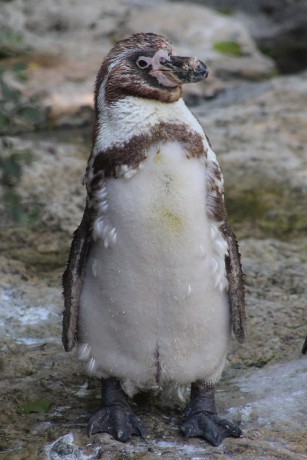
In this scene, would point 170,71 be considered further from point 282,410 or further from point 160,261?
point 282,410

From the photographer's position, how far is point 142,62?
9.90 feet

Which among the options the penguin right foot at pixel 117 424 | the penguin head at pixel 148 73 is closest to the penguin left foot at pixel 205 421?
the penguin right foot at pixel 117 424

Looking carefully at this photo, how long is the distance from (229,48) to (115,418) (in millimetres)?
5341

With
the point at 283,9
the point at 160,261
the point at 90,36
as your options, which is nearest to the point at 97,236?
the point at 160,261

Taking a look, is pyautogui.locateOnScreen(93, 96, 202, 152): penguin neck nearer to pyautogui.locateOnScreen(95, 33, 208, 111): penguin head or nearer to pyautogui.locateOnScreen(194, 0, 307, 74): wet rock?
pyautogui.locateOnScreen(95, 33, 208, 111): penguin head

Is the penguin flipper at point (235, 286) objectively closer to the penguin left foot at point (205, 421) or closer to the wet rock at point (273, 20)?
the penguin left foot at point (205, 421)

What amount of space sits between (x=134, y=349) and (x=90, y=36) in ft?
17.1

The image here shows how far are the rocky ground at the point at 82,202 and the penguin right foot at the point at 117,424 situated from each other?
3cm

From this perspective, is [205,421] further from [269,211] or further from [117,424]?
[269,211]

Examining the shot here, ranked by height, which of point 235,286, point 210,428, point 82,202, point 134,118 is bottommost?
point 210,428

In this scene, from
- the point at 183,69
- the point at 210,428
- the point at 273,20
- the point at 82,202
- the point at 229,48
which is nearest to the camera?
the point at 183,69

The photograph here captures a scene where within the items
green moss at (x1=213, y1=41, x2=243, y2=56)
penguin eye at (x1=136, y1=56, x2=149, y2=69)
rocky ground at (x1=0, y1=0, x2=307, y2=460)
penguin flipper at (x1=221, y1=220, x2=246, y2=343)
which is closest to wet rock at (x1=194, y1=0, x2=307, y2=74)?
green moss at (x1=213, y1=41, x2=243, y2=56)

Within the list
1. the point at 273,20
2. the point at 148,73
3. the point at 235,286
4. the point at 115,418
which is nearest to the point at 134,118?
the point at 148,73

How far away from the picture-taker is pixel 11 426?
3.28 metres
